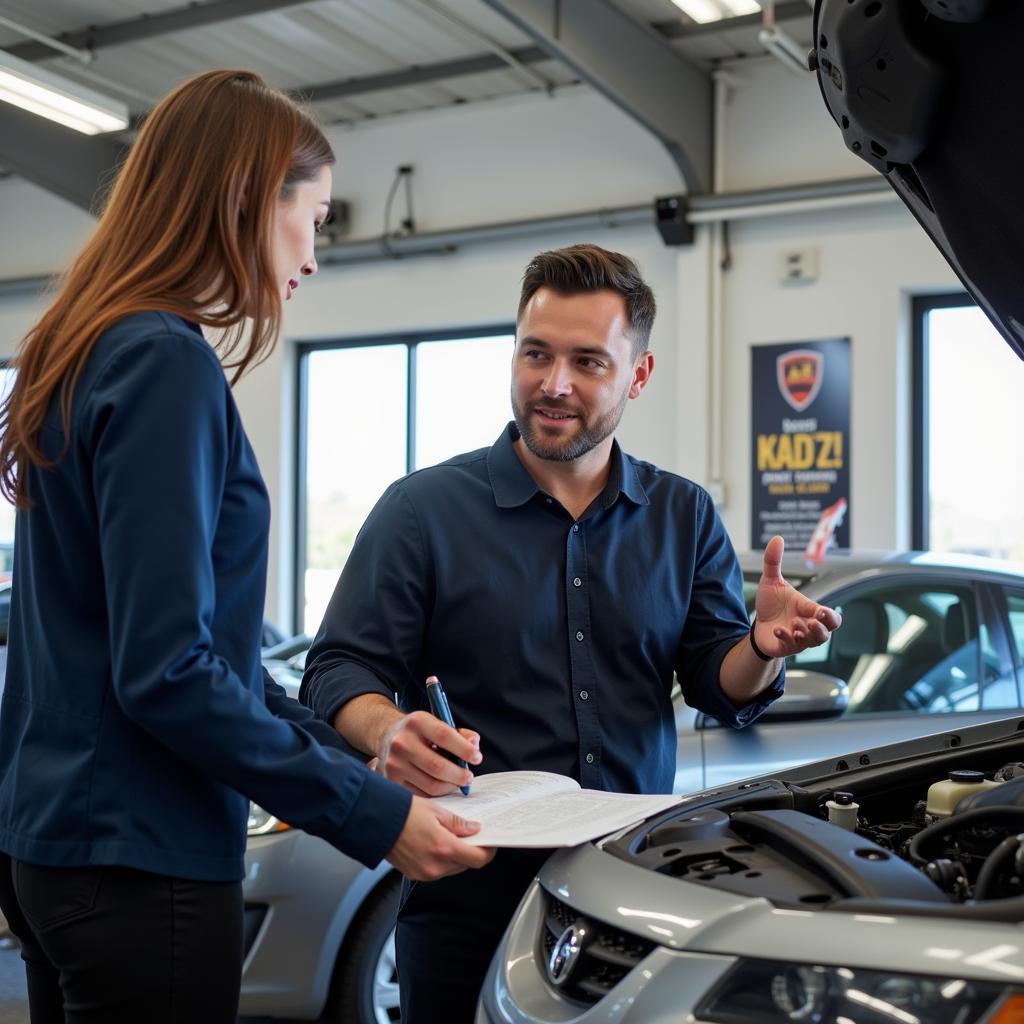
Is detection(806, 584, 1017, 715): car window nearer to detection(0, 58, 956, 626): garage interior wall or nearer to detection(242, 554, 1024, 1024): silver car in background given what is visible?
detection(242, 554, 1024, 1024): silver car in background

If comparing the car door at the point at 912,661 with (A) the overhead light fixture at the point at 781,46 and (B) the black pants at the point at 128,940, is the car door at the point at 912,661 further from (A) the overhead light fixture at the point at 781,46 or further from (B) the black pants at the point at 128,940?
(A) the overhead light fixture at the point at 781,46

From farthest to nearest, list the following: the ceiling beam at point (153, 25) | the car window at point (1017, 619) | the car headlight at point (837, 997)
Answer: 1. the ceiling beam at point (153, 25)
2. the car window at point (1017, 619)
3. the car headlight at point (837, 997)

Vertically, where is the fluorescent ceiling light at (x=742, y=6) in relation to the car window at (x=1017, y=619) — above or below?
above

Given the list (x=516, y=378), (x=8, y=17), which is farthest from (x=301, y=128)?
(x=8, y=17)

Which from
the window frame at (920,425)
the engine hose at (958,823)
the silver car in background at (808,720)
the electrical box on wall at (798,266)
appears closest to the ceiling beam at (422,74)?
the electrical box on wall at (798,266)

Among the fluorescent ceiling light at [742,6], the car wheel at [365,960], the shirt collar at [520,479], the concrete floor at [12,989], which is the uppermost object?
the fluorescent ceiling light at [742,6]

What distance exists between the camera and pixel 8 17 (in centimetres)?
808

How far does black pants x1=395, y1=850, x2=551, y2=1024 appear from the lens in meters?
1.91

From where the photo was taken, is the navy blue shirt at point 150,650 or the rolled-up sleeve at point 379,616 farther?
the rolled-up sleeve at point 379,616

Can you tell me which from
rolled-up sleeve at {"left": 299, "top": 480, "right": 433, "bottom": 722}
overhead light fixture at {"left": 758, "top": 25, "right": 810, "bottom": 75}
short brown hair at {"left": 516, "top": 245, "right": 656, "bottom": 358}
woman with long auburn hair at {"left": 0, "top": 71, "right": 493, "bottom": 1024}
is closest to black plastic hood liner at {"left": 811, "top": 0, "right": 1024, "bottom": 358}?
short brown hair at {"left": 516, "top": 245, "right": 656, "bottom": 358}

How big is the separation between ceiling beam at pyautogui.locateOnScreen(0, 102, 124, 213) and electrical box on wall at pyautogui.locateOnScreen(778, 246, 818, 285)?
4287 millimetres

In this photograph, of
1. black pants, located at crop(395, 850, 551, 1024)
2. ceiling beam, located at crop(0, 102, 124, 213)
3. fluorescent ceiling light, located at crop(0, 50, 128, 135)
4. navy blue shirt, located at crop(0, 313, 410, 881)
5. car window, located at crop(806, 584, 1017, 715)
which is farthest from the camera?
ceiling beam, located at crop(0, 102, 124, 213)

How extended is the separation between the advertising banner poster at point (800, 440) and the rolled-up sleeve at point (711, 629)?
5.71 meters

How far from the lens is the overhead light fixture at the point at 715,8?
658 cm
